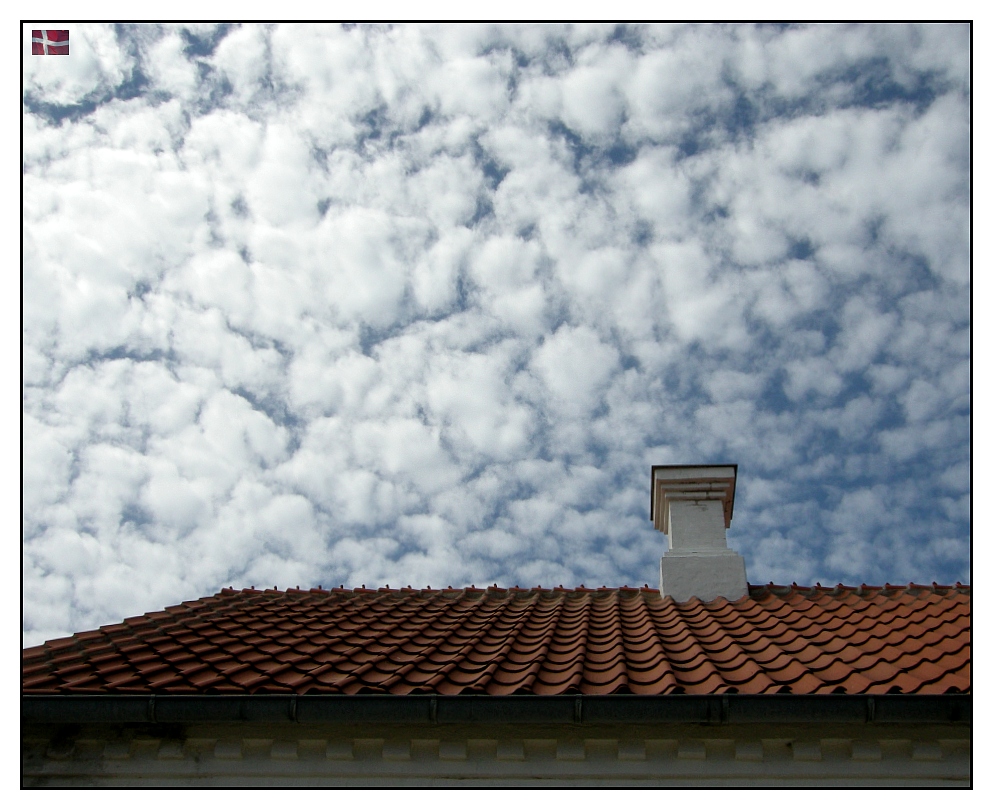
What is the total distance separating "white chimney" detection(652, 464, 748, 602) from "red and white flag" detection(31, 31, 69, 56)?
685 cm

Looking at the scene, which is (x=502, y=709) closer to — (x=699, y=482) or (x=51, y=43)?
(x=699, y=482)

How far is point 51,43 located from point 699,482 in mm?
7344

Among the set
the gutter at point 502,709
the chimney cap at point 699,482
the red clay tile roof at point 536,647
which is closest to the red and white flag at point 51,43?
the red clay tile roof at point 536,647

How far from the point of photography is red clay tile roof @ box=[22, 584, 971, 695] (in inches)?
173

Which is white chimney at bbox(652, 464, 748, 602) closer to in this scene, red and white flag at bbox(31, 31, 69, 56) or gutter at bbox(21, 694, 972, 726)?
gutter at bbox(21, 694, 972, 726)

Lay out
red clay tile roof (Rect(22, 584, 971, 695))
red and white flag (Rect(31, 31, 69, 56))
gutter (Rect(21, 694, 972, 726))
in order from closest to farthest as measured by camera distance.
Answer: gutter (Rect(21, 694, 972, 726)) < red clay tile roof (Rect(22, 584, 971, 695)) < red and white flag (Rect(31, 31, 69, 56))

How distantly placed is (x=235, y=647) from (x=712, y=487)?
5040mm

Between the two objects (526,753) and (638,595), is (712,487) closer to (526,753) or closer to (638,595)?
(638,595)

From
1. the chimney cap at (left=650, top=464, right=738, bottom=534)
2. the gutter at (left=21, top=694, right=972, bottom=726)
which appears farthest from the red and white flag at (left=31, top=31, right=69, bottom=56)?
the chimney cap at (left=650, top=464, right=738, bottom=534)

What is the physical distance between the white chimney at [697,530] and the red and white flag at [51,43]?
6852 mm

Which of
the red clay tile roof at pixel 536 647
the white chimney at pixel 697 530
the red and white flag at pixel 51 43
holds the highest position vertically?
the red and white flag at pixel 51 43

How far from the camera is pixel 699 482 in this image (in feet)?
26.5

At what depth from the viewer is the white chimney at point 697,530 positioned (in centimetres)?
741

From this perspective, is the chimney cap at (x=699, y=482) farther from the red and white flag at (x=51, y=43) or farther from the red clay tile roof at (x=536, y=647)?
the red and white flag at (x=51, y=43)
